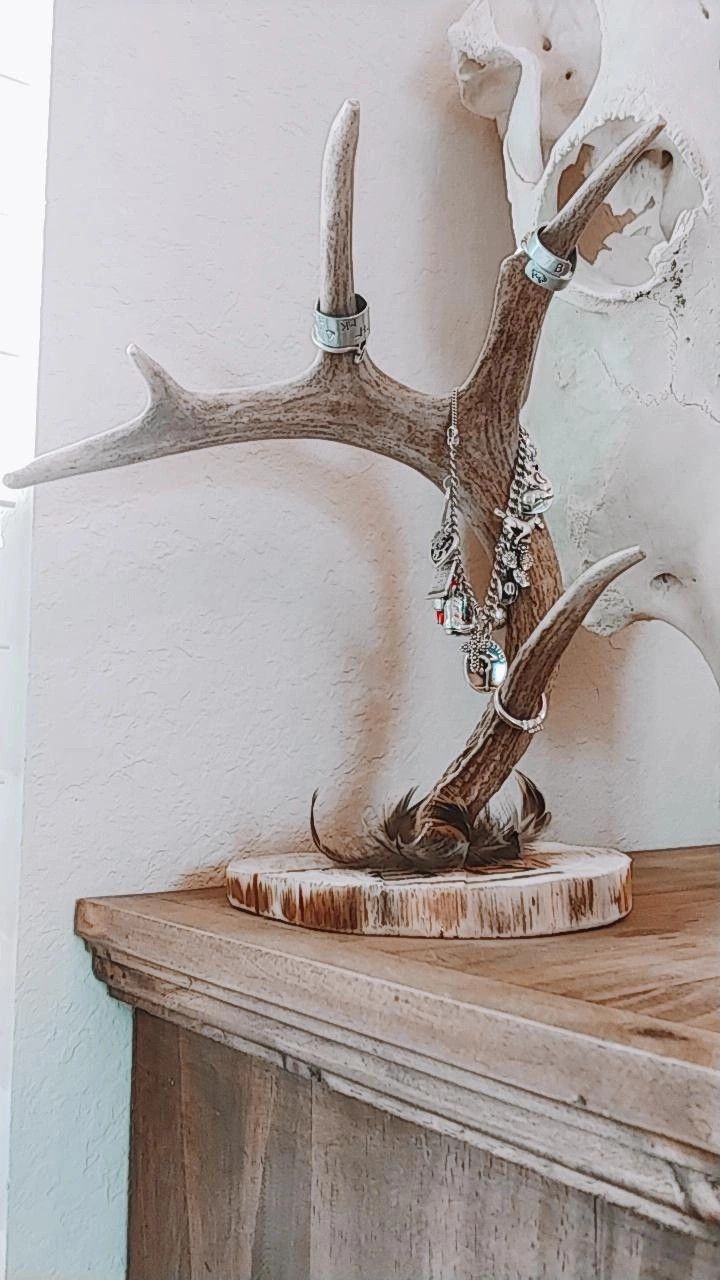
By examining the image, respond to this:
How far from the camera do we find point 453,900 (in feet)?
2.06

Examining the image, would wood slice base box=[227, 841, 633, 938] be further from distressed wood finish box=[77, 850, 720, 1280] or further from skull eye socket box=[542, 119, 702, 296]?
skull eye socket box=[542, 119, 702, 296]

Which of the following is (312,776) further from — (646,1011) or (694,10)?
(694,10)

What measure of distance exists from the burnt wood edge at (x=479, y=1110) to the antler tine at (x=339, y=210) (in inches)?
16.3

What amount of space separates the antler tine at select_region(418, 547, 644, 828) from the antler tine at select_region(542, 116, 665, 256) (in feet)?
0.66

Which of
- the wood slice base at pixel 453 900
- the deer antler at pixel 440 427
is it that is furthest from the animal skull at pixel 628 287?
the wood slice base at pixel 453 900

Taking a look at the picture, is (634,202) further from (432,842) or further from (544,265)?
(432,842)

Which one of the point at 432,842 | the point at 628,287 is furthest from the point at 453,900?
the point at 628,287

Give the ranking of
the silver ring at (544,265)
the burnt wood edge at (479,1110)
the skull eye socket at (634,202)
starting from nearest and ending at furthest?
the burnt wood edge at (479,1110), the silver ring at (544,265), the skull eye socket at (634,202)

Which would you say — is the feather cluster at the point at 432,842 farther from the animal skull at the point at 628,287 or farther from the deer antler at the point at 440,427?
the animal skull at the point at 628,287

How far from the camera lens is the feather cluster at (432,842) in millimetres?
698

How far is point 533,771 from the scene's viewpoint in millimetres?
1024

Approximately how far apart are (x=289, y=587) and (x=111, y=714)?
18 cm

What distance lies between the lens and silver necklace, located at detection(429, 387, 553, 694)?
0.75 meters

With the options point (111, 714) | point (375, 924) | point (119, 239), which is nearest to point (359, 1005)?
point (375, 924)
